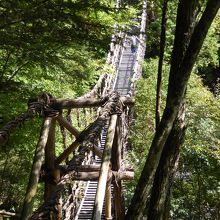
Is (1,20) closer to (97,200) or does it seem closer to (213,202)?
(97,200)

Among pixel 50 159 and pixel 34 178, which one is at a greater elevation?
pixel 50 159

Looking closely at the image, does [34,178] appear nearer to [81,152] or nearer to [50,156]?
[81,152]

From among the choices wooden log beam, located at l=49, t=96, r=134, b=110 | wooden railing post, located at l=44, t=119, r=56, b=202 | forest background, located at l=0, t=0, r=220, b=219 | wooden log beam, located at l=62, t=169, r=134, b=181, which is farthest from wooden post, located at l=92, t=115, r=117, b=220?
forest background, located at l=0, t=0, r=220, b=219

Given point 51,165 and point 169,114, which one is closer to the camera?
point 169,114

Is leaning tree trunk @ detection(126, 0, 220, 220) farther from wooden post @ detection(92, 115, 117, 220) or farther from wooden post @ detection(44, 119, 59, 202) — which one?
wooden post @ detection(44, 119, 59, 202)

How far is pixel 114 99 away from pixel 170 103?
76cm

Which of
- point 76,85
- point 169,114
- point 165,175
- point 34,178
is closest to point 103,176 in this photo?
point 34,178

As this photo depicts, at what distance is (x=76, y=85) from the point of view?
909cm

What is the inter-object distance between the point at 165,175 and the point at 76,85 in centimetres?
579

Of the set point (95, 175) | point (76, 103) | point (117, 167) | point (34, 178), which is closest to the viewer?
point (34, 178)

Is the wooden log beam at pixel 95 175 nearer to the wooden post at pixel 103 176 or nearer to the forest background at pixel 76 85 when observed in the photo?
the wooden post at pixel 103 176

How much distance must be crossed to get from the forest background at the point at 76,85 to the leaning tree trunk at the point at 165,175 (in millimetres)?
1436

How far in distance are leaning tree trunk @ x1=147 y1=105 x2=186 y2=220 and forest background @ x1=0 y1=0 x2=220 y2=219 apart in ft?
4.71

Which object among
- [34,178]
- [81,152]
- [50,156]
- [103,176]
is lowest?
[34,178]
